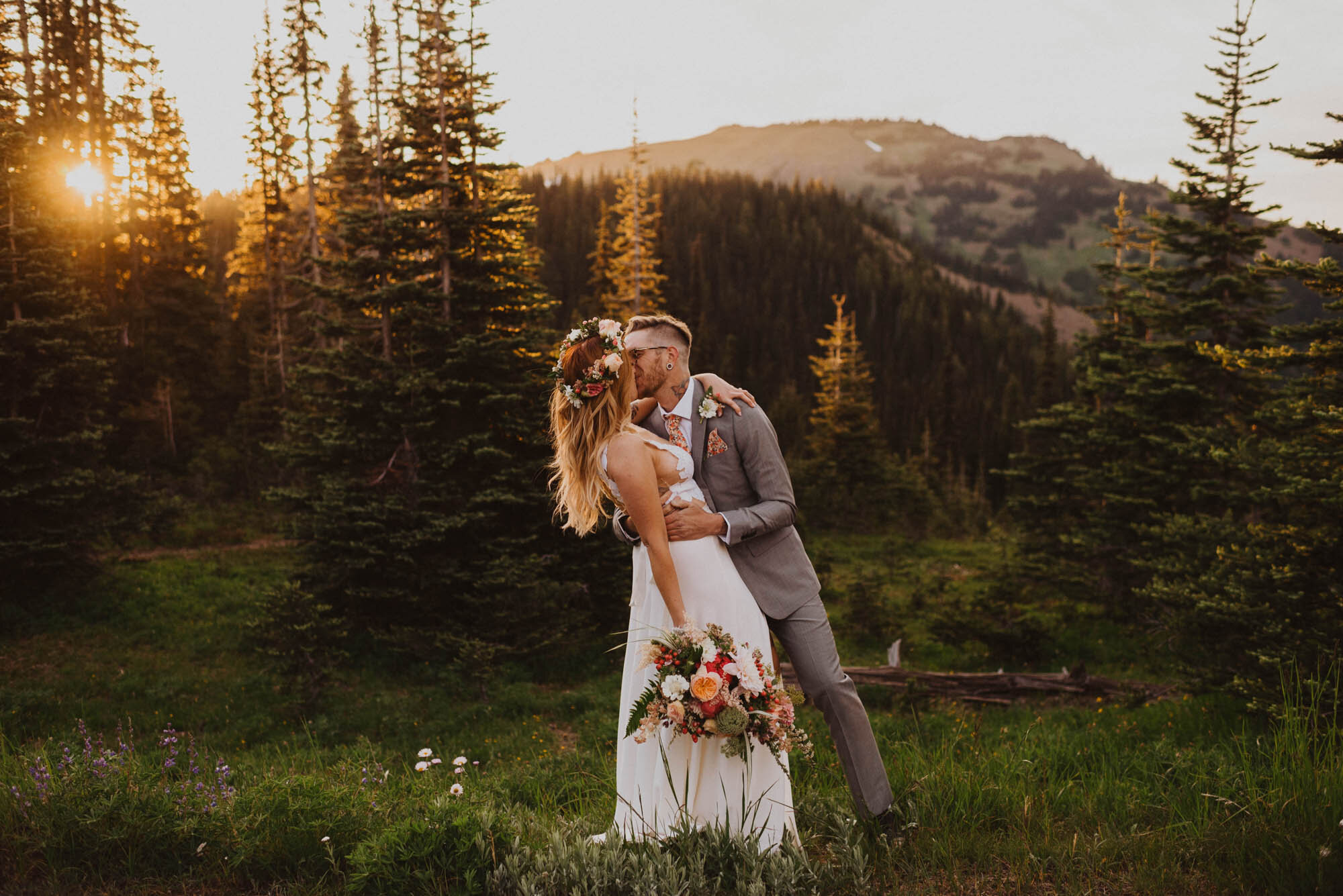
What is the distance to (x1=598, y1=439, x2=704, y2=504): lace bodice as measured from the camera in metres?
3.68

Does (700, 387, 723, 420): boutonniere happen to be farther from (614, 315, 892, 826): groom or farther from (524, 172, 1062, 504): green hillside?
(524, 172, 1062, 504): green hillside

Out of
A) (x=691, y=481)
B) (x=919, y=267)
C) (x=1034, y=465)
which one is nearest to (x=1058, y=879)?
(x=691, y=481)

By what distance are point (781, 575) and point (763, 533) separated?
293 millimetres

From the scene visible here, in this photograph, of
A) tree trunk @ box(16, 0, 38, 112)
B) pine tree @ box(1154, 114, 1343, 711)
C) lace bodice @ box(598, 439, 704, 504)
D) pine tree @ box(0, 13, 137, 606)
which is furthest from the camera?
tree trunk @ box(16, 0, 38, 112)

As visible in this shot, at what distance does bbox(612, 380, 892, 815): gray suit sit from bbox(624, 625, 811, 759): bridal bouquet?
1.70ft

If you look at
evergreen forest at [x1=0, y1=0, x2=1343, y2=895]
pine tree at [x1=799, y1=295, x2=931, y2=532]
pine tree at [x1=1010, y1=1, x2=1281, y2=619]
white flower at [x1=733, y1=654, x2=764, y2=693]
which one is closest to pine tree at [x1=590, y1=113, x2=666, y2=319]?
evergreen forest at [x1=0, y1=0, x2=1343, y2=895]

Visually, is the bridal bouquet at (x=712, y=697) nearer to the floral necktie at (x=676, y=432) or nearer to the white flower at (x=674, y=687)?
the white flower at (x=674, y=687)

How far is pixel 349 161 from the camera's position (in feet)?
72.7

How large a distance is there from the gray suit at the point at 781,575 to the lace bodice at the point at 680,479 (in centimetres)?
15

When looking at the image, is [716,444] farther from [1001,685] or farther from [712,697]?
[1001,685]

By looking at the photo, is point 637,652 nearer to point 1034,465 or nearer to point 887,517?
point 1034,465

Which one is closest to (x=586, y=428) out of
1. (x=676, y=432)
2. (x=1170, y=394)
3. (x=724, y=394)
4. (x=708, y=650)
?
(x=676, y=432)

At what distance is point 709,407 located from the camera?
3.90 meters

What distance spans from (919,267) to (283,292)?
104 meters
